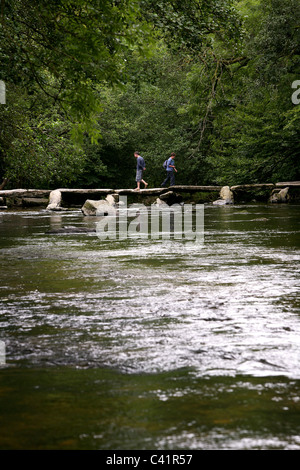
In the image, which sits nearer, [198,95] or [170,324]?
[170,324]

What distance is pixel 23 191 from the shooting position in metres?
28.0

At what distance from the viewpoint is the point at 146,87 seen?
40.4 meters

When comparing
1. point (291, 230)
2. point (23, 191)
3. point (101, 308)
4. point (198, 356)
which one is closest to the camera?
point (198, 356)

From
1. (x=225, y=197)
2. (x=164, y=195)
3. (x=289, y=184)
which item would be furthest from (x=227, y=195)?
(x=289, y=184)

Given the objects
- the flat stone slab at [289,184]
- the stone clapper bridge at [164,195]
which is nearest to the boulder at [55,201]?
the stone clapper bridge at [164,195]

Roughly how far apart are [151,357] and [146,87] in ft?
129

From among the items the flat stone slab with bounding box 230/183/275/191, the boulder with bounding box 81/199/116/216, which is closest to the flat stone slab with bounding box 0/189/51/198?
the flat stone slab with bounding box 230/183/275/191

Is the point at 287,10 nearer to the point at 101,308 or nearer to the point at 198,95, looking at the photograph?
the point at 198,95

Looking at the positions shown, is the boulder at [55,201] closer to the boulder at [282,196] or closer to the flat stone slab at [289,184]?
the boulder at [282,196]

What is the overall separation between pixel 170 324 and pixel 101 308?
654mm

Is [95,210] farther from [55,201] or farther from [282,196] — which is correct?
[282,196]

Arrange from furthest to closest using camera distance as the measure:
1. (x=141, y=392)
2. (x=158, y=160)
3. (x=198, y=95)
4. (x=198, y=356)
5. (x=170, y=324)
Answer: (x=158, y=160) < (x=198, y=95) < (x=170, y=324) < (x=198, y=356) < (x=141, y=392)

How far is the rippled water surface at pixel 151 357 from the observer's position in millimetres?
1843
